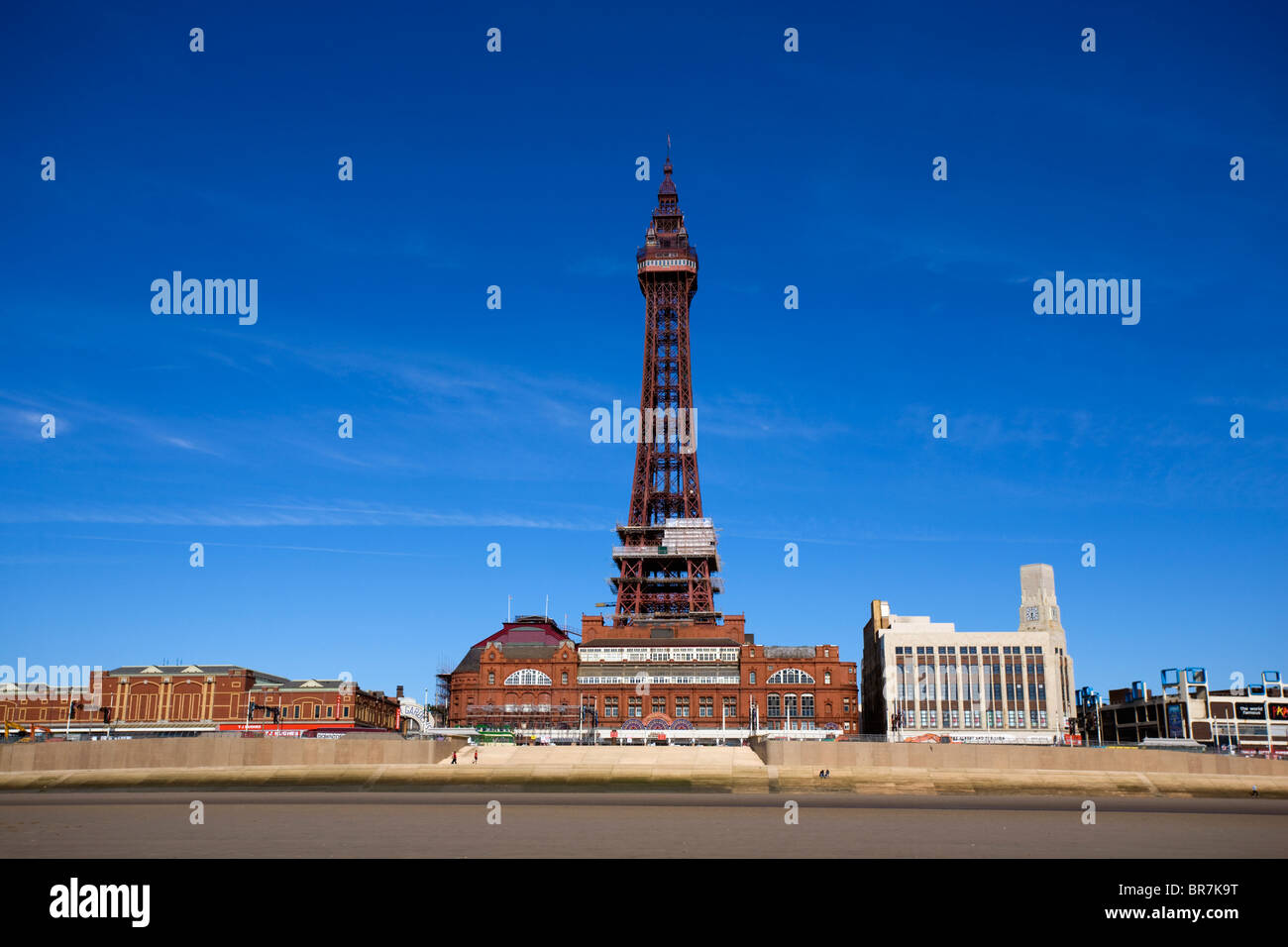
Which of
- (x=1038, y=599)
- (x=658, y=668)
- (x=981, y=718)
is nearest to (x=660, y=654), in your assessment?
(x=658, y=668)

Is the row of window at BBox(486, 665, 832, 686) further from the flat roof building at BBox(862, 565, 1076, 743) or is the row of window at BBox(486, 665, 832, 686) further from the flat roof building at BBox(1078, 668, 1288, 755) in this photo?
the flat roof building at BBox(1078, 668, 1288, 755)

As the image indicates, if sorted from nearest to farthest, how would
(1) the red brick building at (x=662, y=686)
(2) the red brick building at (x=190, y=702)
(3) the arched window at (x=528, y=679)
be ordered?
1. (1) the red brick building at (x=662, y=686)
2. (3) the arched window at (x=528, y=679)
3. (2) the red brick building at (x=190, y=702)

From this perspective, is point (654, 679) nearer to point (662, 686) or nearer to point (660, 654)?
point (662, 686)

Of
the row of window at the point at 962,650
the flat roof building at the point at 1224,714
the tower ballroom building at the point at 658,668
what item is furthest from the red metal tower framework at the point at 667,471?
the flat roof building at the point at 1224,714

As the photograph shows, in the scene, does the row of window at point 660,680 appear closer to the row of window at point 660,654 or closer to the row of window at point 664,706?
the row of window at point 664,706

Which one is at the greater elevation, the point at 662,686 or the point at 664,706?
the point at 662,686

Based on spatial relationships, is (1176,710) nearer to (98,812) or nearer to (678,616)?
(678,616)
